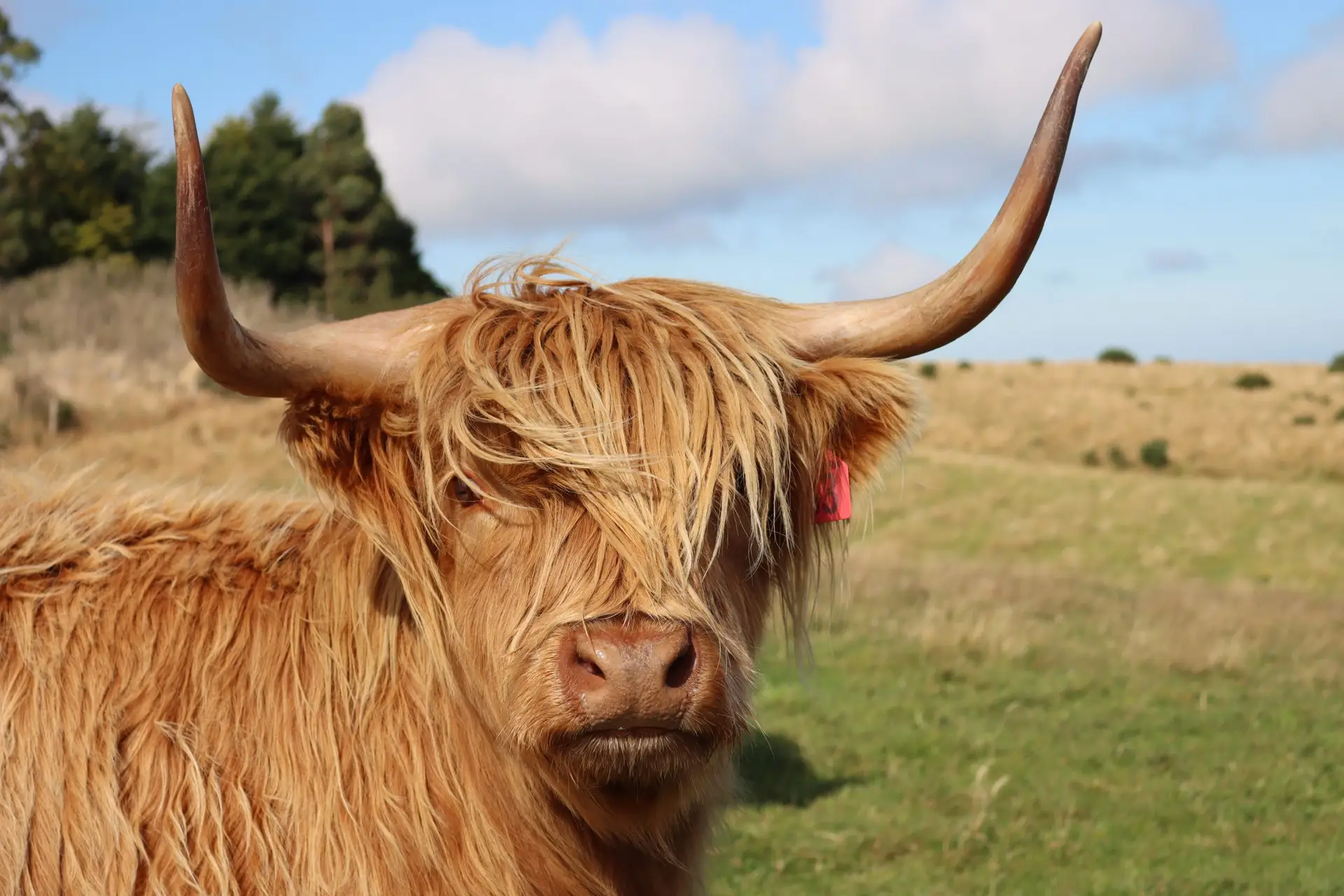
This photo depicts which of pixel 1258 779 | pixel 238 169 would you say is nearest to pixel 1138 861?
pixel 1258 779

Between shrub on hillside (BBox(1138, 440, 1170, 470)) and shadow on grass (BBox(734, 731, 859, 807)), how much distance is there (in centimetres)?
2188

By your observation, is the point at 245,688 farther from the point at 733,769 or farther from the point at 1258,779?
the point at 1258,779

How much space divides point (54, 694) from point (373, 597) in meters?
0.64

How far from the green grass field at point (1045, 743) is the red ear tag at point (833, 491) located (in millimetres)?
A: 386

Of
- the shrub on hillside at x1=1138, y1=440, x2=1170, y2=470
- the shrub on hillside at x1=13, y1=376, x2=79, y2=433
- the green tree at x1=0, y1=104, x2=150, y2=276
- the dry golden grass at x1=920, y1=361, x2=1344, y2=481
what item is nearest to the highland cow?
the shrub on hillside at x1=13, y1=376, x2=79, y2=433

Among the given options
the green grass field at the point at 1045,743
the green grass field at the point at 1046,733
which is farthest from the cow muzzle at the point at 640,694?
the green grass field at the point at 1045,743

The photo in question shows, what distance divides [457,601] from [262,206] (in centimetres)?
3935

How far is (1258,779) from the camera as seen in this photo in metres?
5.78

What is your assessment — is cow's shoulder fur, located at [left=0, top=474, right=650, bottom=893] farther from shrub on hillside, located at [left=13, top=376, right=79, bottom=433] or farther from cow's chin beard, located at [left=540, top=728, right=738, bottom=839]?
shrub on hillside, located at [left=13, top=376, right=79, bottom=433]

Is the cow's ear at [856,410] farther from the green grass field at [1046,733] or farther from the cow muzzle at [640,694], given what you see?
the cow muzzle at [640,694]

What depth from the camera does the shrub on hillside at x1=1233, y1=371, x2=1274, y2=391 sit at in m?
34.2

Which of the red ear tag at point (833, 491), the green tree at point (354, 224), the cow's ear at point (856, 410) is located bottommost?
the red ear tag at point (833, 491)

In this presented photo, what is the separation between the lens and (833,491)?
2.82 metres

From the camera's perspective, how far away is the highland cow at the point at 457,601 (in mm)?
2252
